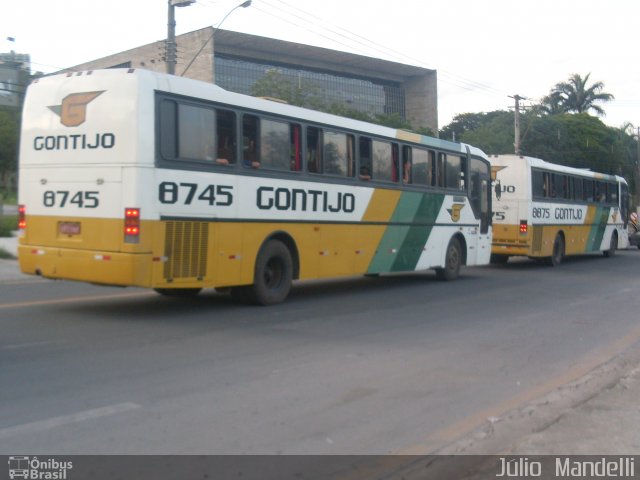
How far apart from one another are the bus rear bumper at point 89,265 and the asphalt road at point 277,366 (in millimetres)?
606

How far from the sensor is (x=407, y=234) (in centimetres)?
1538

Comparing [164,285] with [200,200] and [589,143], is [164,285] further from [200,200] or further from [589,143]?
[589,143]

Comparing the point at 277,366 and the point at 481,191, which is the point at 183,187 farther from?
the point at 481,191

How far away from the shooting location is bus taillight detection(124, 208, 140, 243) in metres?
9.60

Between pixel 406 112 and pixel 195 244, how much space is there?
66105mm

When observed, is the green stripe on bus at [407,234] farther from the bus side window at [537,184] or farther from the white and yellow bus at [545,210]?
the bus side window at [537,184]

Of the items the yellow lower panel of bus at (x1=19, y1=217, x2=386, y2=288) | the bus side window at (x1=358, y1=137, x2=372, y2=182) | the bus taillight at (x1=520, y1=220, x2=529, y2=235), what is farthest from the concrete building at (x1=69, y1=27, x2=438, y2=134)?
the yellow lower panel of bus at (x1=19, y1=217, x2=386, y2=288)

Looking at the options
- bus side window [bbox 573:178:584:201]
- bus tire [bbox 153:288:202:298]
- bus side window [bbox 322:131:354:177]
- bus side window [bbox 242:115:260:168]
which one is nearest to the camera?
bus side window [bbox 242:115:260:168]

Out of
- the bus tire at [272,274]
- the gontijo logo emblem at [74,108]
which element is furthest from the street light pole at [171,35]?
the gontijo logo emblem at [74,108]

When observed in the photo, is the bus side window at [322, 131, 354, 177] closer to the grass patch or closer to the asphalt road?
the asphalt road

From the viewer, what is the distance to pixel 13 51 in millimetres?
28922

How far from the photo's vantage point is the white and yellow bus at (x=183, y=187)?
973cm

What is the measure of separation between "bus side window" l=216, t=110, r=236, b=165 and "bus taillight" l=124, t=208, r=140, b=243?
5.45 feet

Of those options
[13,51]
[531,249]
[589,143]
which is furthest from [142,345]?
[589,143]
